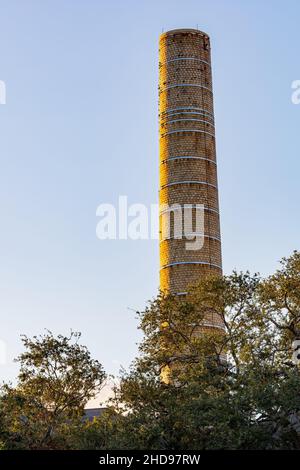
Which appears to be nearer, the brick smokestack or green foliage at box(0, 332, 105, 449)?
green foliage at box(0, 332, 105, 449)

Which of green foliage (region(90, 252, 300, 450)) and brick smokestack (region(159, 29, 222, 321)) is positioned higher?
brick smokestack (region(159, 29, 222, 321))

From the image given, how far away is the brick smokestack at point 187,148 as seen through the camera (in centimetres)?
5572

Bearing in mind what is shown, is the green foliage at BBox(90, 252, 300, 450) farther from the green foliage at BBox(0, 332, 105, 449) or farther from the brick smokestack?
the brick smokestack

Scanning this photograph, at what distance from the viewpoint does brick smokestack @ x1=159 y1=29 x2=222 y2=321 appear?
55719 millimetres

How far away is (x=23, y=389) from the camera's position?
36.3 metres

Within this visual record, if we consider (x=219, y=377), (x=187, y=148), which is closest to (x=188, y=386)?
(x=219, y=377)

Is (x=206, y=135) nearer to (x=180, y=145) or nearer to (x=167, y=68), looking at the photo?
(x=180, y=145)

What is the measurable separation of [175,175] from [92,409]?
19.1 meters

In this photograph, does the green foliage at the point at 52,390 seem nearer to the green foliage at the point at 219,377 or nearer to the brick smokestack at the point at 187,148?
the green foliage at the point at 219,377

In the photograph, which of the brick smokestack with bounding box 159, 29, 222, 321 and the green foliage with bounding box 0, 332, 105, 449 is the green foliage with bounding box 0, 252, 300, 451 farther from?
the brick smokestack with bounding box 159, 29, 222, 321

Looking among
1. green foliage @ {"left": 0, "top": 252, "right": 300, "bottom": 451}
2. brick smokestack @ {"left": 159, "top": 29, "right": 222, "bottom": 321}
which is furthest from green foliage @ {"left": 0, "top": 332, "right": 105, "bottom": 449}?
brick smokestack @ {"left": 159, "top": 29, "right": 222, "bottom": 321}

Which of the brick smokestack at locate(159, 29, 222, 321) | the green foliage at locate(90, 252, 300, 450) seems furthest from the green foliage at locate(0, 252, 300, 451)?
the brick smokestack at locate(159, 29, 222, 321)

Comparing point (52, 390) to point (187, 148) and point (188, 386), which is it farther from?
point (187, 148)
